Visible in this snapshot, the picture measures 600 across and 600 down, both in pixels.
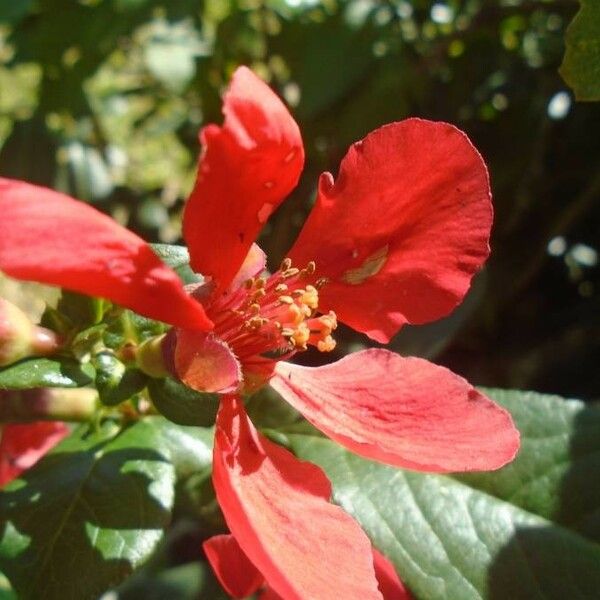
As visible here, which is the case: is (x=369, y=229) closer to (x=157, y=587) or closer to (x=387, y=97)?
(x=157, y=587)

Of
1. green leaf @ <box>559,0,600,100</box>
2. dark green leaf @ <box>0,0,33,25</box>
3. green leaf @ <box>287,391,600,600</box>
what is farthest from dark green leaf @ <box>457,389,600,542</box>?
dark green leaf @ <box>0,0,33,25</box>

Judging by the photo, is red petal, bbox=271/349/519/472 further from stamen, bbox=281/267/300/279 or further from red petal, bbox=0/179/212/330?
red petal, bbox=0/179/212/330

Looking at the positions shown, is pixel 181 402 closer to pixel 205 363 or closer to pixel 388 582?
pixel 205 363

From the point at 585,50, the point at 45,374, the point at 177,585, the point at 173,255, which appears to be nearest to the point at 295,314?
the point at 173,255

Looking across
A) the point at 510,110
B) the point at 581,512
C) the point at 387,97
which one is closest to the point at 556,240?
the point at 510,110

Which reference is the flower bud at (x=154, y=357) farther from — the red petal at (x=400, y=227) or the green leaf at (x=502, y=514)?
the green leaf at (x=502, y=514)
